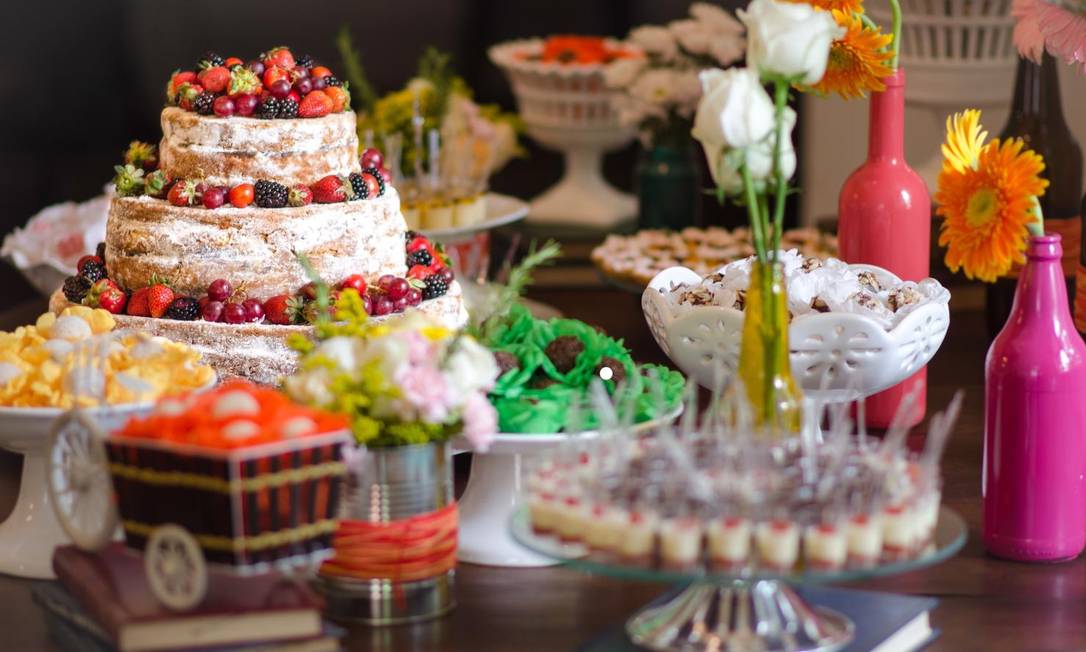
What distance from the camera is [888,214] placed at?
2209mm

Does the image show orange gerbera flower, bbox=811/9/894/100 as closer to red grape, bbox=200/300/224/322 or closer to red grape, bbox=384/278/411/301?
red grape, bbox=384/278/411/301

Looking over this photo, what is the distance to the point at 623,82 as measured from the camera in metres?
3.55

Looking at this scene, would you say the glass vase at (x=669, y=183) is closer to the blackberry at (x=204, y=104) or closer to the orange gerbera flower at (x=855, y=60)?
the orange gerbera flower at (x=855, y=60)

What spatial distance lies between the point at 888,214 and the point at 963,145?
43cm

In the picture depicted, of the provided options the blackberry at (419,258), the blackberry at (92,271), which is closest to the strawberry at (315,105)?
the blackberry at (419,258)

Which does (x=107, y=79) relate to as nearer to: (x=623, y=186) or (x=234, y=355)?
(x=623, y=186)

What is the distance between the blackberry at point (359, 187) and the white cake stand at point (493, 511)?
1.29 ft

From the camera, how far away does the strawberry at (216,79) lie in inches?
81.6

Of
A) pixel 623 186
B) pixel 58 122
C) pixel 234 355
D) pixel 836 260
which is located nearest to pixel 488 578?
pixel 234 355

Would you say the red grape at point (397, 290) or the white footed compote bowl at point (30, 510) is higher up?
the red grape at point (397, 290)

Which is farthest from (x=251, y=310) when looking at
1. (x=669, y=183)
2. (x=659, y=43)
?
(x=659, y=43)

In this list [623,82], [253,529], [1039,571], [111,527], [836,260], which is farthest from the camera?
[623,82]

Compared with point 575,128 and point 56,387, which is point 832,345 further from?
point 575,128

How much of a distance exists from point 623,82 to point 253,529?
233 cm
